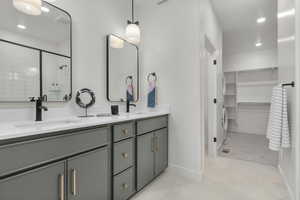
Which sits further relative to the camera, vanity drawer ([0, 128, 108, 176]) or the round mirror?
the round mirror

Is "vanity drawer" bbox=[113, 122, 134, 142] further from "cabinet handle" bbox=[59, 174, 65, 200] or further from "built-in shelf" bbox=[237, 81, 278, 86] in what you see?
"built-in shelf" bbox=[237, 81, 278, 86]

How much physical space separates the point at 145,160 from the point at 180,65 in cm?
142

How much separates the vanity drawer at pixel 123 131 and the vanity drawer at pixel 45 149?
18cm

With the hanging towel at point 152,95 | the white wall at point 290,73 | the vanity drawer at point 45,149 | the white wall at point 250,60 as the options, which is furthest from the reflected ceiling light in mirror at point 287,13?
the white wall at point 250,60

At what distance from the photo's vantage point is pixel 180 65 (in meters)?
2.21

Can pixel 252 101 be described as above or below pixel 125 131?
above

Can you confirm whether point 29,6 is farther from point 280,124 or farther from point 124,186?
point 280,124

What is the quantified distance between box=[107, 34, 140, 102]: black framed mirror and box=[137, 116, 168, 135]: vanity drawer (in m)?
0.65

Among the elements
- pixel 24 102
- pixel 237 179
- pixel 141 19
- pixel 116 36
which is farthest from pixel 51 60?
pixel 237 179

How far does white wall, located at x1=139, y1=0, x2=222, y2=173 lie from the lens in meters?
2.07

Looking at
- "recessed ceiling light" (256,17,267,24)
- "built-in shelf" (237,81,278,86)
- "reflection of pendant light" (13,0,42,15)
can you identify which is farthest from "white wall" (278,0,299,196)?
"built-in shelf" (237,81,278,86)

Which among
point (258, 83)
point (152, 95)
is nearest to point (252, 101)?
point (258, 83)

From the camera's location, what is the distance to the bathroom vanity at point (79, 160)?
81cm

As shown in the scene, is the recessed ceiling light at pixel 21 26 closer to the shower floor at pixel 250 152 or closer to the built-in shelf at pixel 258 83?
the shower floor at pixel 250 152
